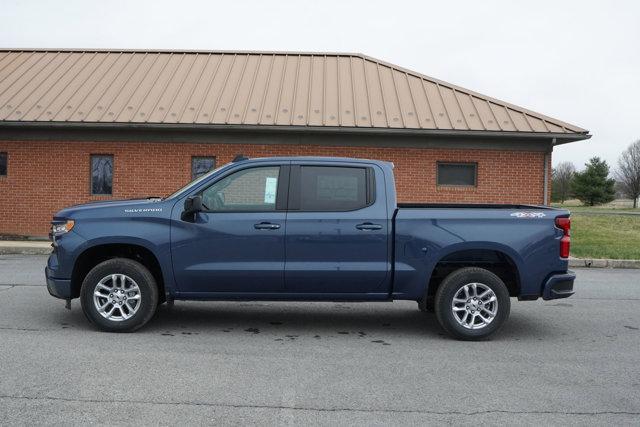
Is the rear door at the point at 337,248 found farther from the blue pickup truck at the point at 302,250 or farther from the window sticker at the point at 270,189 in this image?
the window sticker at the point at 270,189

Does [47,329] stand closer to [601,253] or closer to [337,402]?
[337,402]

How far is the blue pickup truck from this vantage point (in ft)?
21.1

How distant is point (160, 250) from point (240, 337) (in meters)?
1.23

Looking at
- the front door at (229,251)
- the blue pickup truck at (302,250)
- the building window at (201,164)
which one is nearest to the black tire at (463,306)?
the blue pickup truck at (302,250)

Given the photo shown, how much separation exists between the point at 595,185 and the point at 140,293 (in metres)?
71.4

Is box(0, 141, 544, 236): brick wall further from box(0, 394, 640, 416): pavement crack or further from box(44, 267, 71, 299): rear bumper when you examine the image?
box(0, 394, 640, 416): pavement crack

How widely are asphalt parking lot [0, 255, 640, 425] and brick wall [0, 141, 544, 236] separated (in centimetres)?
847

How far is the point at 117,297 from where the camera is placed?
21.5 feet

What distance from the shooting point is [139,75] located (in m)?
18.6

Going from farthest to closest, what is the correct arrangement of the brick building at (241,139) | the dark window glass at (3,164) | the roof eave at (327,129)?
1. the dark window glass at (3,164)
2. the brick building at (241,139)
3. the roof eave at (327,129)

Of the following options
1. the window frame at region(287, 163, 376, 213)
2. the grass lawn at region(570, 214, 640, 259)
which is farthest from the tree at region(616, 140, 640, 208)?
the window frame at region(287, 163, 376, 213)

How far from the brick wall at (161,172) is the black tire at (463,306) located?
1008 cm

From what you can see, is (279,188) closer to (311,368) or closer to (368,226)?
(368,226)

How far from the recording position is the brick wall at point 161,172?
16.4 meters
